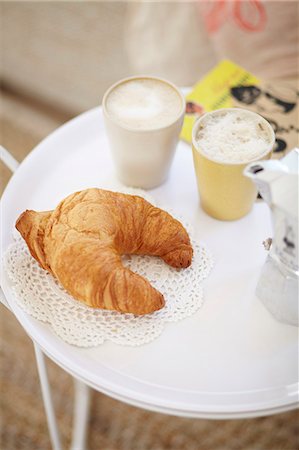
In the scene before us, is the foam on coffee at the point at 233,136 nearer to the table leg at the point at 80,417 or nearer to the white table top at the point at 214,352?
the white table top at the point at 214,352

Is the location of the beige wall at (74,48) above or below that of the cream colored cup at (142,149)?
below

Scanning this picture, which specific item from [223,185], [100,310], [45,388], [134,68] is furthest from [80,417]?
[134,68]

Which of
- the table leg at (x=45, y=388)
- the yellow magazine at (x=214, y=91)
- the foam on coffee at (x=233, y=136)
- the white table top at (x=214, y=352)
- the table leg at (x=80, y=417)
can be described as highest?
the foam on coffee at (x=233, y=136)

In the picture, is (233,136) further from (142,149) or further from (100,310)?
(100,310)

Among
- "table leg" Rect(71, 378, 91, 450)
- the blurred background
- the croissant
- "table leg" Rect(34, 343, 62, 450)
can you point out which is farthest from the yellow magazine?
"table leg" Rect(71, 378, 91, 450)

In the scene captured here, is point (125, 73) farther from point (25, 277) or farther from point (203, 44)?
point (25, 277)

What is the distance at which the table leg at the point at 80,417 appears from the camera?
3.47 ft

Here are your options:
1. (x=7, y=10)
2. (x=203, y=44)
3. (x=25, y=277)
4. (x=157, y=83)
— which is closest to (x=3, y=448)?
(x=25, y=277)

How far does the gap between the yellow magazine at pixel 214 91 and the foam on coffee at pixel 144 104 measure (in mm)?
113

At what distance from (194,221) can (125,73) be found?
3.28ft

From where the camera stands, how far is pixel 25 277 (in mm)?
697

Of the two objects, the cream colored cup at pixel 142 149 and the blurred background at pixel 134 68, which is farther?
the blurred background at pixel 134 68

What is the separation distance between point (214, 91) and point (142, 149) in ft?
0.83

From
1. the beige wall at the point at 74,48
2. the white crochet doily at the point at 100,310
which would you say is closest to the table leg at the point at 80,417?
the white crochet doily at the point at 100,310
